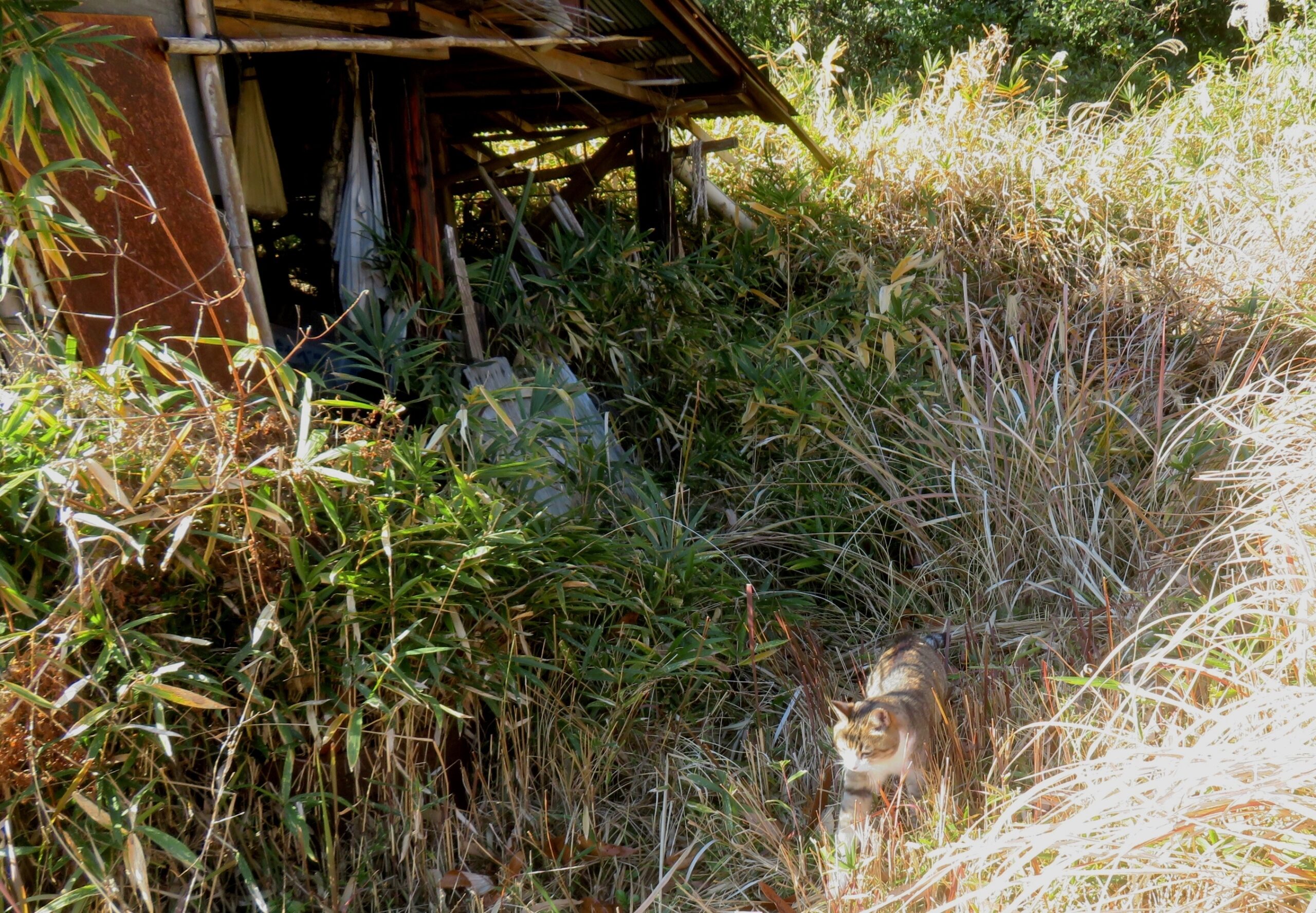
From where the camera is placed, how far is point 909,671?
317 centimetres

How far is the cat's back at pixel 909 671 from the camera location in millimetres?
3119

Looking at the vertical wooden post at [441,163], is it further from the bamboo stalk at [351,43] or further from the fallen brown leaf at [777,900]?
the fallen brown leaf at [777,900]

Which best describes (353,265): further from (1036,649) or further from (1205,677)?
(1205,677)

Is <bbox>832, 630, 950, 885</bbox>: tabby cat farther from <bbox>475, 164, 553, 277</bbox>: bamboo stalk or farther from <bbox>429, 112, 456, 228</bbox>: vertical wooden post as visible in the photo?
<bbox>429, 112, 456, 228</bbox>: vertical wooden post

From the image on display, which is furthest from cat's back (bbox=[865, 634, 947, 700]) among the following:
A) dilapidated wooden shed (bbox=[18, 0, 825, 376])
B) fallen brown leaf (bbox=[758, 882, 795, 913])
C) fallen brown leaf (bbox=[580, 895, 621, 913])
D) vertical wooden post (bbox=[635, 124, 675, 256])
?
vertical wooden post (bbox=[635, 124, 675, 256])

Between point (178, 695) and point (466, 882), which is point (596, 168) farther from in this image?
point (178, 695)

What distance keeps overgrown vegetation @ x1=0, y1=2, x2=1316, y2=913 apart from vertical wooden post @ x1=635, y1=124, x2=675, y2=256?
1090 millimetres

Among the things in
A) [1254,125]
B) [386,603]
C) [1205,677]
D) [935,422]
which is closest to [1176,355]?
[935,422]

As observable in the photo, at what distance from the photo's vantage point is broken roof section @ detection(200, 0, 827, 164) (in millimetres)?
4062

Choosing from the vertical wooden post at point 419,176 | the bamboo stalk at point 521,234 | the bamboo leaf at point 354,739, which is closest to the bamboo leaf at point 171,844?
the bamboo leaf at point 354,739

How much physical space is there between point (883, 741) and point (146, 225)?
2.55m

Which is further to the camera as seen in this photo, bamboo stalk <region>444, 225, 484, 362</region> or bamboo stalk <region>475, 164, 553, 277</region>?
bamboo stalk <region>475, 164, 553, 277</region>

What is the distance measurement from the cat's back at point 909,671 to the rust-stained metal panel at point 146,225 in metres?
2.22

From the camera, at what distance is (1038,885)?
205 centimetres
